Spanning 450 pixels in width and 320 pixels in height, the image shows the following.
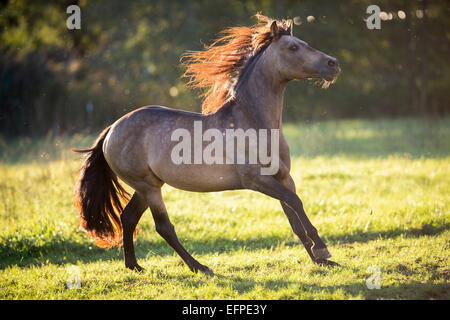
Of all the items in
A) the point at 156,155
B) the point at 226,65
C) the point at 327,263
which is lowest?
the point at 327,263

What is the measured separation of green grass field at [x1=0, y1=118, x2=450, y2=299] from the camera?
417 centimetres

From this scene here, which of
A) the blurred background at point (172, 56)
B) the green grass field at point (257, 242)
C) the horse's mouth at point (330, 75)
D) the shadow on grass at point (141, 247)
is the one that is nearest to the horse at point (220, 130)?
the horse's mouth at point (330, 75)

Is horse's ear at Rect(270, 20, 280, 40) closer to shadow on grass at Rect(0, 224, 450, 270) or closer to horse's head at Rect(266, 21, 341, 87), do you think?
horse's head at Rect(266, 21, 341, 87)

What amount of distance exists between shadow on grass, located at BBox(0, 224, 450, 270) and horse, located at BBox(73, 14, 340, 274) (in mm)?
1027

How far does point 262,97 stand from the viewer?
455cm

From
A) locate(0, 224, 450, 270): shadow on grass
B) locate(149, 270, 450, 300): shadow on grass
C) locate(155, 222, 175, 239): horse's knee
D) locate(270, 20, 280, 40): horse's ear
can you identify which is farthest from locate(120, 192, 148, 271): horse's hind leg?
locate(270, 20, 280, 40): horse's ear

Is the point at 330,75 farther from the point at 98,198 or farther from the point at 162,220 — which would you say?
the point at 98,198

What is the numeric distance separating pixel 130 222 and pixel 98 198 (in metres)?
0.48

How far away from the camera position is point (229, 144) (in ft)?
14.4

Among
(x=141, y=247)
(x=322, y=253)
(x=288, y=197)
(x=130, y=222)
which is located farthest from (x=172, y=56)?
(x=322, y=253)

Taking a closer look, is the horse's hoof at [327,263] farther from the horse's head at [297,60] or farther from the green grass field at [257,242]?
the horse's head at [297,60]
